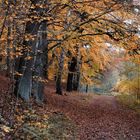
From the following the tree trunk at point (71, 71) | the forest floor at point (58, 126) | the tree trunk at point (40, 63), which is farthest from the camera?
the tree trunk at point (71, 71)

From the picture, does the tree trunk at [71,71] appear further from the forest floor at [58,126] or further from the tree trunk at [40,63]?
the forest floor at [58,126]

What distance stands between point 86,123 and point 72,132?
273 cm

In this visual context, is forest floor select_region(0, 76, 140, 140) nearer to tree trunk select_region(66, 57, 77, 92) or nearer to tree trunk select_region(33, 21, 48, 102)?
tree trunk select_region(33, 21, 48, 102)

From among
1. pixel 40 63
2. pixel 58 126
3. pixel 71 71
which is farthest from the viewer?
pixel 71 71

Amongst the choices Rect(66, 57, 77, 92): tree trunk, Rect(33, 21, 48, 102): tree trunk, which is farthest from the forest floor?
Rect(66, 57, 77, 92): tree trunk

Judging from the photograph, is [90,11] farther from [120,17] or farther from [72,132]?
[72,132]

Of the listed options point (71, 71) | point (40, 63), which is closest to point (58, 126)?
point (40, 63)

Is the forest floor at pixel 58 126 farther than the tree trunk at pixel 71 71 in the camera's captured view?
No

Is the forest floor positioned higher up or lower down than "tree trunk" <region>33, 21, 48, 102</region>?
lower down

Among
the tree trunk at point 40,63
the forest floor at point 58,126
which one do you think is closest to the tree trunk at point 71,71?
the tree trunk at point 40,63

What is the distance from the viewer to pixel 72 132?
1199cm

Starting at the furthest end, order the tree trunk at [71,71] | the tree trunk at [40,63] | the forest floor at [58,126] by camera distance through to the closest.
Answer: the tree trunk at [71,71], the tree trunk at [40,63], the forest floor at [58,126]

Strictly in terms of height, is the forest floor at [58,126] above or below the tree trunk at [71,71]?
below

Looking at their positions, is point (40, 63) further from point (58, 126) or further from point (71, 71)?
point (71, 71)
